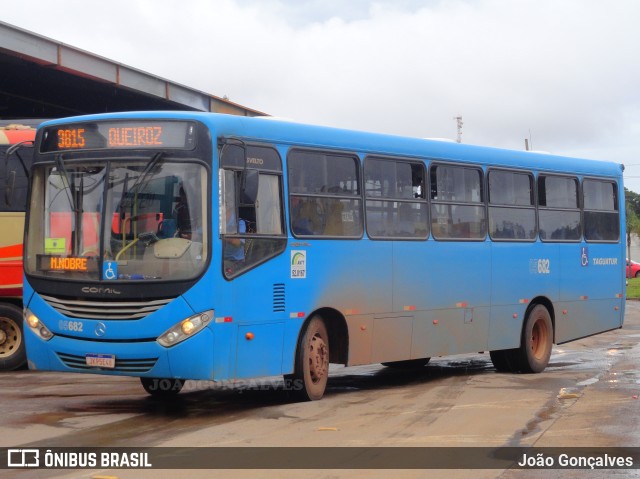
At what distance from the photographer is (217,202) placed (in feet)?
36.2

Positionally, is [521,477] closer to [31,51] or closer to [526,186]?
[526,186]

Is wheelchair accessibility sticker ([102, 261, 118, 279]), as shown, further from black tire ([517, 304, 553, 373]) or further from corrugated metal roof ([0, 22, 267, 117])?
corrugated metal roof ([0, 22, 267, 117])

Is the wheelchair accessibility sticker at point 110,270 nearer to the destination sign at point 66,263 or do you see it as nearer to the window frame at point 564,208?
the destination sign at point 66,263

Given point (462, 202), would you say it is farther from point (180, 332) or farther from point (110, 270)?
point (110, 270)

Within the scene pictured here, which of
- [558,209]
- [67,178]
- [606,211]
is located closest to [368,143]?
[67,178]

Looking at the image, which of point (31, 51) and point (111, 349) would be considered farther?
point (31, 51)

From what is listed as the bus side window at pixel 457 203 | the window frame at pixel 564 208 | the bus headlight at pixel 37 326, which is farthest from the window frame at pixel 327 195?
the window frame at pixel 564 208

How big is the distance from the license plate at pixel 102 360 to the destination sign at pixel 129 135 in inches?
85.8

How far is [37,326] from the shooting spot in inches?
453

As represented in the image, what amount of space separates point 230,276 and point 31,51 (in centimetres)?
1377

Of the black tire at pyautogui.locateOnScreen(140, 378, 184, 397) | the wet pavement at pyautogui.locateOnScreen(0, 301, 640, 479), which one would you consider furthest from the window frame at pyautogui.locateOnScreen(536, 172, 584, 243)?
the black tire at pyautogui.locateOnScreen(140, 378, 184, 397)

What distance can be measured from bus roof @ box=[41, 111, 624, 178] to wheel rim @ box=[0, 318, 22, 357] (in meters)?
5.51

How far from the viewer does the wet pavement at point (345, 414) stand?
959 cm

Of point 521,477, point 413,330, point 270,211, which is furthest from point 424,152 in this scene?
point 521,477
